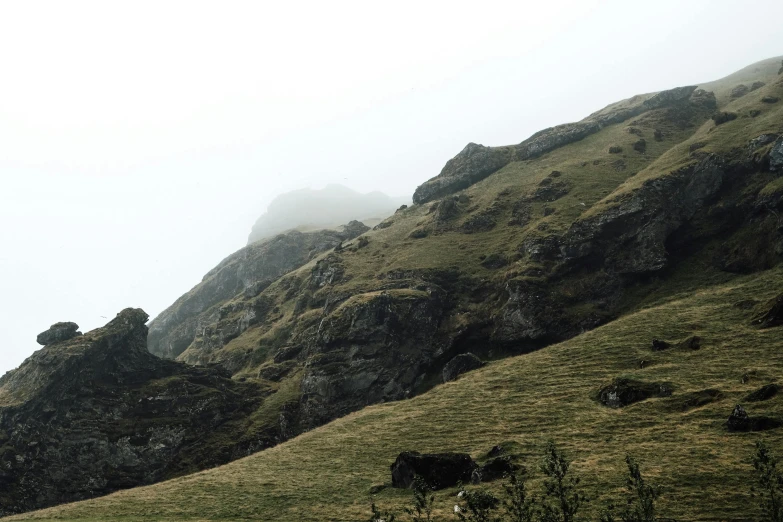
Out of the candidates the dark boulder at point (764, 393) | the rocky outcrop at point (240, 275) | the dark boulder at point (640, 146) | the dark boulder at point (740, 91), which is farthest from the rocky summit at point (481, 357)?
the rocky outcrop at point (240, 275)

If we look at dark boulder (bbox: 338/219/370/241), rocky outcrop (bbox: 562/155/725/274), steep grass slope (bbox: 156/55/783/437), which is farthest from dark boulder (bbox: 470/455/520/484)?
dark boulder (bbox: 338/219/370/241)

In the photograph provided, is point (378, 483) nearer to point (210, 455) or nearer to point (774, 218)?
point (210, 455)

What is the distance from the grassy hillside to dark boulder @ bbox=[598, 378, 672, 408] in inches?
45.0

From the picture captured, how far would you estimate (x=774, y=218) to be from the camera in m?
67.8

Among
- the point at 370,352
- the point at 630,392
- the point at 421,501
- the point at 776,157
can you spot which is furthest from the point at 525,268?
the point at 421,501

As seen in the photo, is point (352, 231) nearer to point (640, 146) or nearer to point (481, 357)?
point (640, 146)

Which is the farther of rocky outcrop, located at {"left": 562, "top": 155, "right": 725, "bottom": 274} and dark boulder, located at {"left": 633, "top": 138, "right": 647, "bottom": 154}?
dark boulder, located at {"left": 633, "top": 138, "right": 647, "bottom": 154}

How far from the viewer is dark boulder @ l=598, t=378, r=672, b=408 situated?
4197cm

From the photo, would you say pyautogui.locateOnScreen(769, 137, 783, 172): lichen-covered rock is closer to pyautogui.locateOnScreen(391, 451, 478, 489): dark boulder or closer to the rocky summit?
the rocky summit

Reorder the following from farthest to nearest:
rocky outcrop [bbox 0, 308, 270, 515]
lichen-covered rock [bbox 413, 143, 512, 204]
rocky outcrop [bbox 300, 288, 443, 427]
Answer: lichen-covered rock [bbox 413, 143, 512, 204] < rocky outcrop [bbox 300, 288, 443, 427] < rocky outcrop [bbox 0, 308, 270, 515]

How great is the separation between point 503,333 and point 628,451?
4359 centimetres

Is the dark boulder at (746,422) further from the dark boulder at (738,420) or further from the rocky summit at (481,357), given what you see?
the rocky summit at (481,357)

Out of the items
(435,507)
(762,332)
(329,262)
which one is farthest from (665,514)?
(329,262)

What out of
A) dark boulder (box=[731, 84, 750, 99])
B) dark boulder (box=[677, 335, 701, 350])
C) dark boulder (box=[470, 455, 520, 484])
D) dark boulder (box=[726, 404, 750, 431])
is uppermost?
dark boulder (box=[731, 84, 750, 99])
